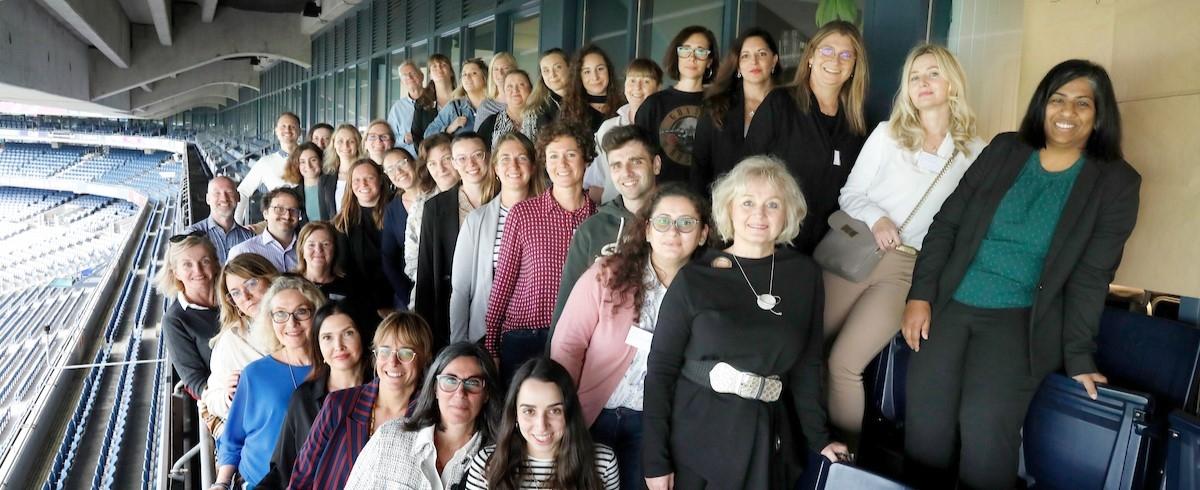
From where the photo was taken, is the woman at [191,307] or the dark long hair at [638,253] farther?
the woman at [191,307]

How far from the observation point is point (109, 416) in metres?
12.0

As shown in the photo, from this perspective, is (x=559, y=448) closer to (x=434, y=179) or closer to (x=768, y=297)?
(x=768, y=297)

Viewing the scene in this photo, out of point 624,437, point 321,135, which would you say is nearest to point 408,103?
point 321,135

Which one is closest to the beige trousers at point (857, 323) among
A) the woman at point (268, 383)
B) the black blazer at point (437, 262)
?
the black blazer at point (437, 262)

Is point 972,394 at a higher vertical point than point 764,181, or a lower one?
lower

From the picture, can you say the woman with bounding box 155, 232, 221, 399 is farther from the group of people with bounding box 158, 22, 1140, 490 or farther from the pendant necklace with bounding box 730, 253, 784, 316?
the pendant necklace with bounding box 730, 253, 784, 316

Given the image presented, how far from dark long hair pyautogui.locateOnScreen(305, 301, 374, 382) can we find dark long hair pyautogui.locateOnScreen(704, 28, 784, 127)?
1.57m

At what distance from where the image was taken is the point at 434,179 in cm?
419

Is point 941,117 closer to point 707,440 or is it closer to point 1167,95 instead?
point 1167,95

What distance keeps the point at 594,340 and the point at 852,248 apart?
89 centimetres

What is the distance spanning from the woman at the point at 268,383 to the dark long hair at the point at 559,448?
37.4 inches

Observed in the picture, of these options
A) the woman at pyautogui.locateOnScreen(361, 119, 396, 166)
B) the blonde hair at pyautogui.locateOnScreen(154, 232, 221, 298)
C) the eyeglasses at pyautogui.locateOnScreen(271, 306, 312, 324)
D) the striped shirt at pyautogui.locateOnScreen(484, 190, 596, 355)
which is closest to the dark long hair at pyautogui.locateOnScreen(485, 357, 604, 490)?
the striped shirt at pyautogui.locateOnScreen(484, 190, 596, 355)

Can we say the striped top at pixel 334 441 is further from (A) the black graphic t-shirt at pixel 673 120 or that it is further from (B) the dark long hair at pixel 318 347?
(A) the black graphic t-shirt at pixel 673 120

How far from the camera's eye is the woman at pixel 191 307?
3.77 meters
